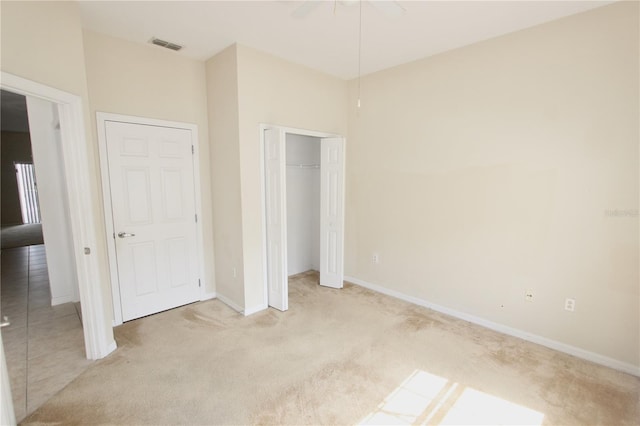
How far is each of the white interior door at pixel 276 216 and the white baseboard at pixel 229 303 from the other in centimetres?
38

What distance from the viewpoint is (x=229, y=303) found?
3619 millimetres

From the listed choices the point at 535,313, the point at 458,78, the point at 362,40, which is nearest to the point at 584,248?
the point at 535,313

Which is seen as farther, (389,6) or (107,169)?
(107,169)

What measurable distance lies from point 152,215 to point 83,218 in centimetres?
91

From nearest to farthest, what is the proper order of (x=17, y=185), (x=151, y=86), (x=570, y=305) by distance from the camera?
(x=570, y=305), (x=151, y=86), (x=17, y=185)

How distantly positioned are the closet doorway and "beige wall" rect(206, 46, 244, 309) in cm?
33

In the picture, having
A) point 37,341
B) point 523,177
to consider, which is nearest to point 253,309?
point 37,341

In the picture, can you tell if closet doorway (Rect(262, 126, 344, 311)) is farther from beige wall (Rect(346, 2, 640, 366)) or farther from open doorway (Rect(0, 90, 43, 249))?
open doorway (Rect(0, 90, 43, 249))

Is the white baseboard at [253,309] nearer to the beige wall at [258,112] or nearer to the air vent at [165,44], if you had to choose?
the beige wall at [258,112]

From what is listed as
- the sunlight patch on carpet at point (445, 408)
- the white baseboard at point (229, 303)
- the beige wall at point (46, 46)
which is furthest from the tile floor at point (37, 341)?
the sunlight patch on carpet at point (445, 408)

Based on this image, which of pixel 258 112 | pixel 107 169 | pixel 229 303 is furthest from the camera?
pixel 229 303

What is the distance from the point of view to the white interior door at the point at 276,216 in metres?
3.28

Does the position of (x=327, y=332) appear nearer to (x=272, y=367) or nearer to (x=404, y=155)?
(x=272, y=367)

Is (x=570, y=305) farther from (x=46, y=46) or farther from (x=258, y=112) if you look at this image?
(x=46, y=46)
